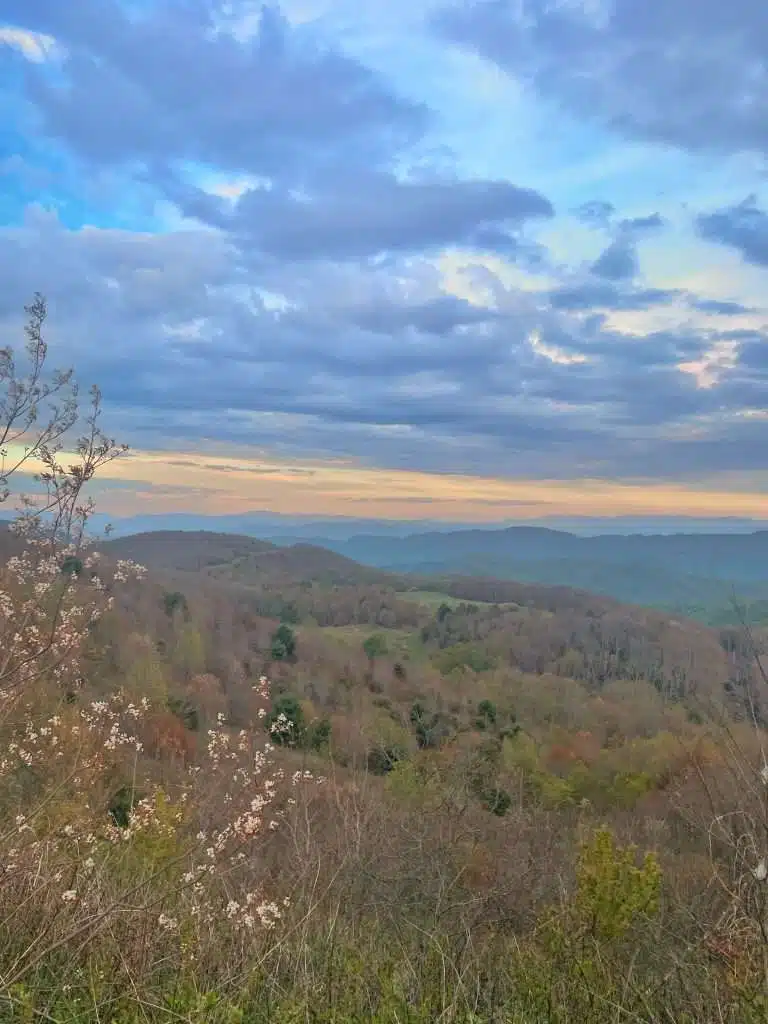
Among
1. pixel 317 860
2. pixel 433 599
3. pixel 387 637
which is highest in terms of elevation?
pixel 317 860

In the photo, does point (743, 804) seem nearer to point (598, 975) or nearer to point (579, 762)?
point (598, 975)

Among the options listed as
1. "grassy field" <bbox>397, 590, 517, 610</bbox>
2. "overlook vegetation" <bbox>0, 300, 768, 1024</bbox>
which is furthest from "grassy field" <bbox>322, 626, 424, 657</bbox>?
"overlook vegetation" <bbox>0, 300, 768, 1024</bbox>

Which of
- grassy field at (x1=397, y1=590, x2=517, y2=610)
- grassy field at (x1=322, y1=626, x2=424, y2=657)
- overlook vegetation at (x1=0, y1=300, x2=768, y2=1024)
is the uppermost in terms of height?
overlook vegetation at (x1=0, y1=300, x2=768, y2=1024)

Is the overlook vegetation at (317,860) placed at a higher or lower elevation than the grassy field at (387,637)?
higher

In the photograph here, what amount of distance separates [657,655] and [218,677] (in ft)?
171

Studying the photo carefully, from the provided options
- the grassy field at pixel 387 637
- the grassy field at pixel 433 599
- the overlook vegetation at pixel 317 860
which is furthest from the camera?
the grassy field at pixel 433 599

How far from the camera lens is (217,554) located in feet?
560

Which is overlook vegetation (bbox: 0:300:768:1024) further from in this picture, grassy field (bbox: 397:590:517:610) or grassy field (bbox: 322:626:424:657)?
grassy field (bbox: 397:590:517:610)

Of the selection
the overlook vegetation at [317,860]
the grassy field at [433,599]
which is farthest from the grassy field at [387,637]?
the overlook vegetation at [317,860]

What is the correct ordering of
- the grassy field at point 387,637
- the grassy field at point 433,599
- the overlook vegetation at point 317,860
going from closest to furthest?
the overlook vegetation at point 317,860
the grassy field at point 387,637
the grassy field at point 433,599

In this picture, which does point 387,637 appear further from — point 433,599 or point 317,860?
point 317,860

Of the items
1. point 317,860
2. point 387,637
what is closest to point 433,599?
point 387,637

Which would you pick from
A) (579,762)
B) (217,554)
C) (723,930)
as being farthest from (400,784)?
(217,554)

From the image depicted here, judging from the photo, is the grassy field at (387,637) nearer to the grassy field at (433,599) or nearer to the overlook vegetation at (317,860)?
the grassy field at (433,599)
